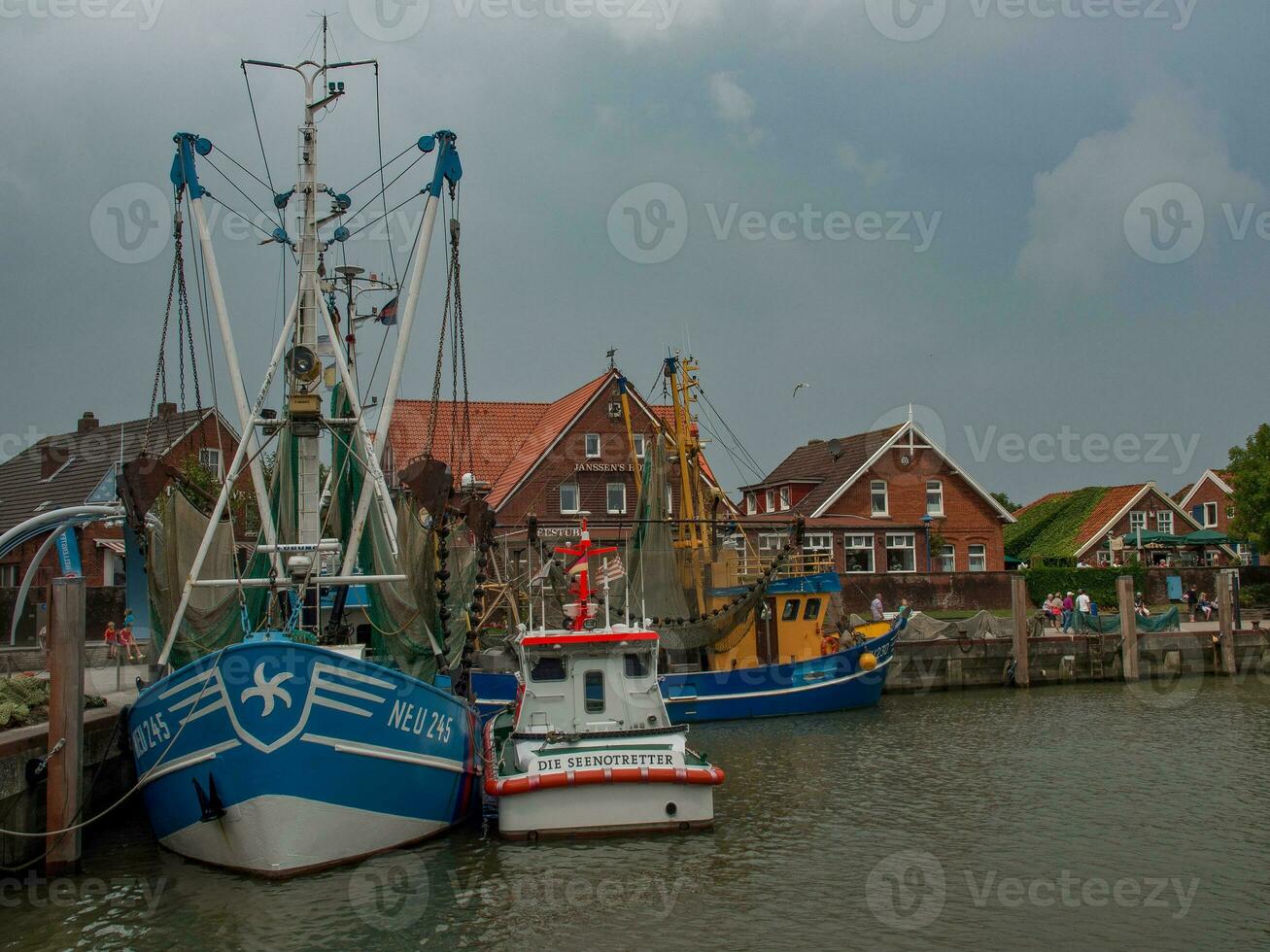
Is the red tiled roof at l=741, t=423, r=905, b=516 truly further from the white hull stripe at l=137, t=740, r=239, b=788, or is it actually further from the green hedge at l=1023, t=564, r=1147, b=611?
the white hull stripe at l=137, t=740, r=239, b=788

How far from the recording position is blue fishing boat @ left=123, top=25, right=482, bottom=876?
47.2 feet

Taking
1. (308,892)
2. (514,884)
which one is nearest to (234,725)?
(308,892)

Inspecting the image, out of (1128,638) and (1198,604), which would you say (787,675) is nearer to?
(1128,638)

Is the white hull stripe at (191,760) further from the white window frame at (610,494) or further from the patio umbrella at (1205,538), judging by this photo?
the patio umbrella at (1205,538)

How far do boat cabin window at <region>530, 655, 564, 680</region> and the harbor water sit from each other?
2.56 metres

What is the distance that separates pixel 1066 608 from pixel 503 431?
24667mm

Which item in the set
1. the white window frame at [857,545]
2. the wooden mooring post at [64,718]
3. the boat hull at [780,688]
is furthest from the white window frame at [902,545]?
the wooden mooring post at [64,718]

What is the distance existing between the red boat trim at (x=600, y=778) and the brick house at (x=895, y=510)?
34.9 metres

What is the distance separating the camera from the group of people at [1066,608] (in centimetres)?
4175

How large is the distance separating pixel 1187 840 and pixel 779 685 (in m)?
14.8

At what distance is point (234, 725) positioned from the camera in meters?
14.3

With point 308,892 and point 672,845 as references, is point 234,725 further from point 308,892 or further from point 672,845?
point 672,845

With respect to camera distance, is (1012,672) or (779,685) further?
(1012,672)

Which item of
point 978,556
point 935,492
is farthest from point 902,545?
point 978,556
